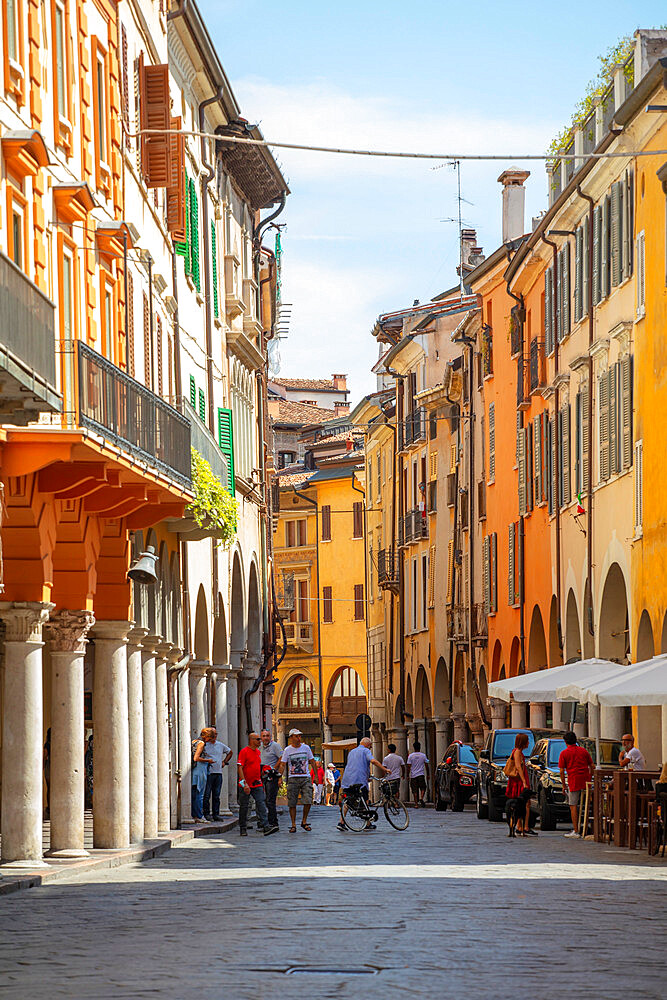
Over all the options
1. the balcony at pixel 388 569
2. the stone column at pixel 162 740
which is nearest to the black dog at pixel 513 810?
the stone column at pixel 162 740

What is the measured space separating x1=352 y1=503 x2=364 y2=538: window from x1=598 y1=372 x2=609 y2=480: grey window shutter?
170 ft

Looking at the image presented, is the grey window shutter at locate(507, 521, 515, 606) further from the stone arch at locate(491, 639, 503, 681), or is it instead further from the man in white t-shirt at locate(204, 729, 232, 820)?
the man in white t-shirt at locate(204, 729, 232, 820)

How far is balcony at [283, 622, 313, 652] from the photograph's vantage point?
87625mm

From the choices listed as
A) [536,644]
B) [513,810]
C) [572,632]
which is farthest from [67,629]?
[536,644]

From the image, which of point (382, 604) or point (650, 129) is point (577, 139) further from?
point (382, 604)

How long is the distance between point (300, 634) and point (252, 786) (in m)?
58.0

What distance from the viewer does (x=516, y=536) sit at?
1839 inches

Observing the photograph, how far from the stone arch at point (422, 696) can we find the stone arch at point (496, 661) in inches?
493

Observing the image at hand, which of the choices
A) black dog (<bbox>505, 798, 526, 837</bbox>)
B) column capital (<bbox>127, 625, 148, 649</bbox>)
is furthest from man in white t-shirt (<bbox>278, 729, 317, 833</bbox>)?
column capital (<bbox>127, 625, 148, 649</bbox>)

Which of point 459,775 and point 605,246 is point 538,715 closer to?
point 459,775

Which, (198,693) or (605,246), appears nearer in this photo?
(198,693)

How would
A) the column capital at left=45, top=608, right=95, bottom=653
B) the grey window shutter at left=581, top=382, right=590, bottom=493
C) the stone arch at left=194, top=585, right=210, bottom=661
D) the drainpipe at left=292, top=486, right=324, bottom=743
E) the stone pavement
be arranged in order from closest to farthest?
the stone pavement, the column capital at left=45, top=608, right=95, bottom=653, the stone arch at left=194, top=585, right=210, bottom=661, the grey window shutter at left=581, top=382, right=590, bottom=493, the drainpipe at left=292, top=486, right=324, bottom=743

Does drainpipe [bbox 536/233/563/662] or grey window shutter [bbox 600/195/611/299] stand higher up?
grey window shutter [bbox 600/195/611/299]

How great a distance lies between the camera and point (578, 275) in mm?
38250
